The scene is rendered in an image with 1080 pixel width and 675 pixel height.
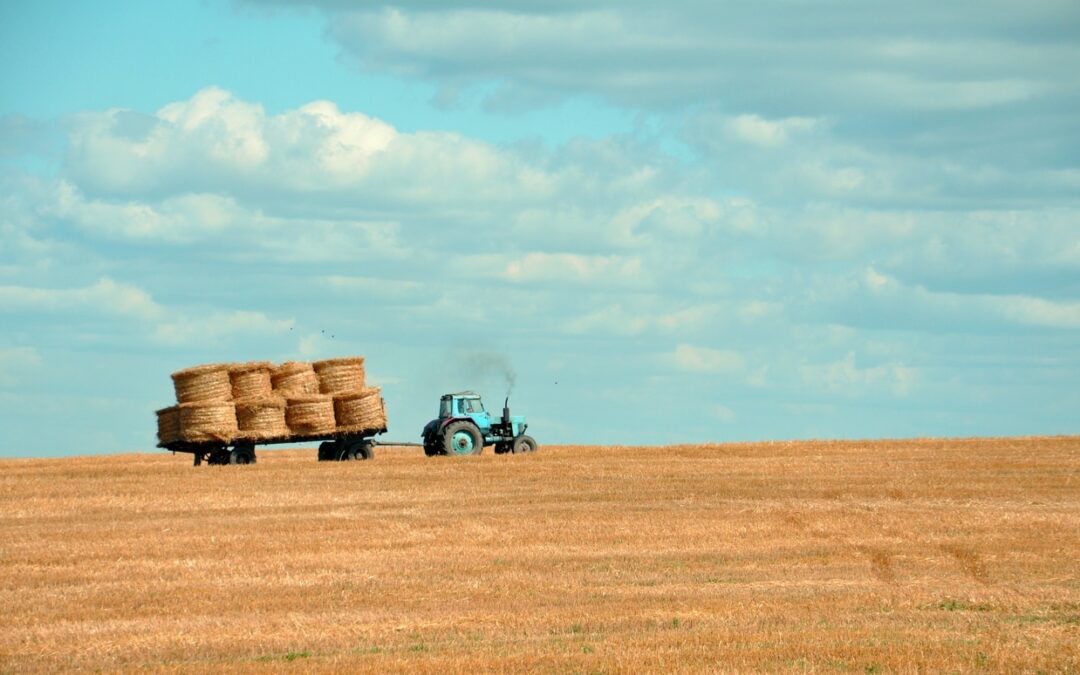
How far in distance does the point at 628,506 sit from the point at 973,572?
341 inches

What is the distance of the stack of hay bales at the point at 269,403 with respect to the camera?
1447 inches

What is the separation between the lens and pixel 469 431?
134 feet

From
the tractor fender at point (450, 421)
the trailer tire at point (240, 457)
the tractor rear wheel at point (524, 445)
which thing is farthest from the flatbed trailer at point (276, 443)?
the tractor rear wheel at point (524, 445)

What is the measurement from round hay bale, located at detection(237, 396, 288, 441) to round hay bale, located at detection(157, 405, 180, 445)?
1.57m

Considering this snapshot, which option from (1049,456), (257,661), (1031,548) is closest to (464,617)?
(257,661)

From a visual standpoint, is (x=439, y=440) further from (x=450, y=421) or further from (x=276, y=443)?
(x=276, y=443)

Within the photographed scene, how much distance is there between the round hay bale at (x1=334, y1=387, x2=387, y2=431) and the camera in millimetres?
38875

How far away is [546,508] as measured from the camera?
2742 cm

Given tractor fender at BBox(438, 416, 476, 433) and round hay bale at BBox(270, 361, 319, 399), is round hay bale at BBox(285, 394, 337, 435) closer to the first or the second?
round hay bale at BBox(270, 361, 319, 399)

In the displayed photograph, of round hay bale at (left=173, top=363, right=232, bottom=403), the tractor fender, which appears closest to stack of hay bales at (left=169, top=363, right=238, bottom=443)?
round hay bale at (left=173, top=363, right=232, bottom=403)

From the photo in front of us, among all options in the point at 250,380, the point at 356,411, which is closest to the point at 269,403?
the point at 250,380

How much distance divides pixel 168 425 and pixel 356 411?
4891 mm

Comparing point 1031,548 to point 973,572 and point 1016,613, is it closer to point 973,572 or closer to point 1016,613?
point 973,572

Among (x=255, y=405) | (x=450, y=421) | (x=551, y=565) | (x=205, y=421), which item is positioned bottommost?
(x=551, y=565)
